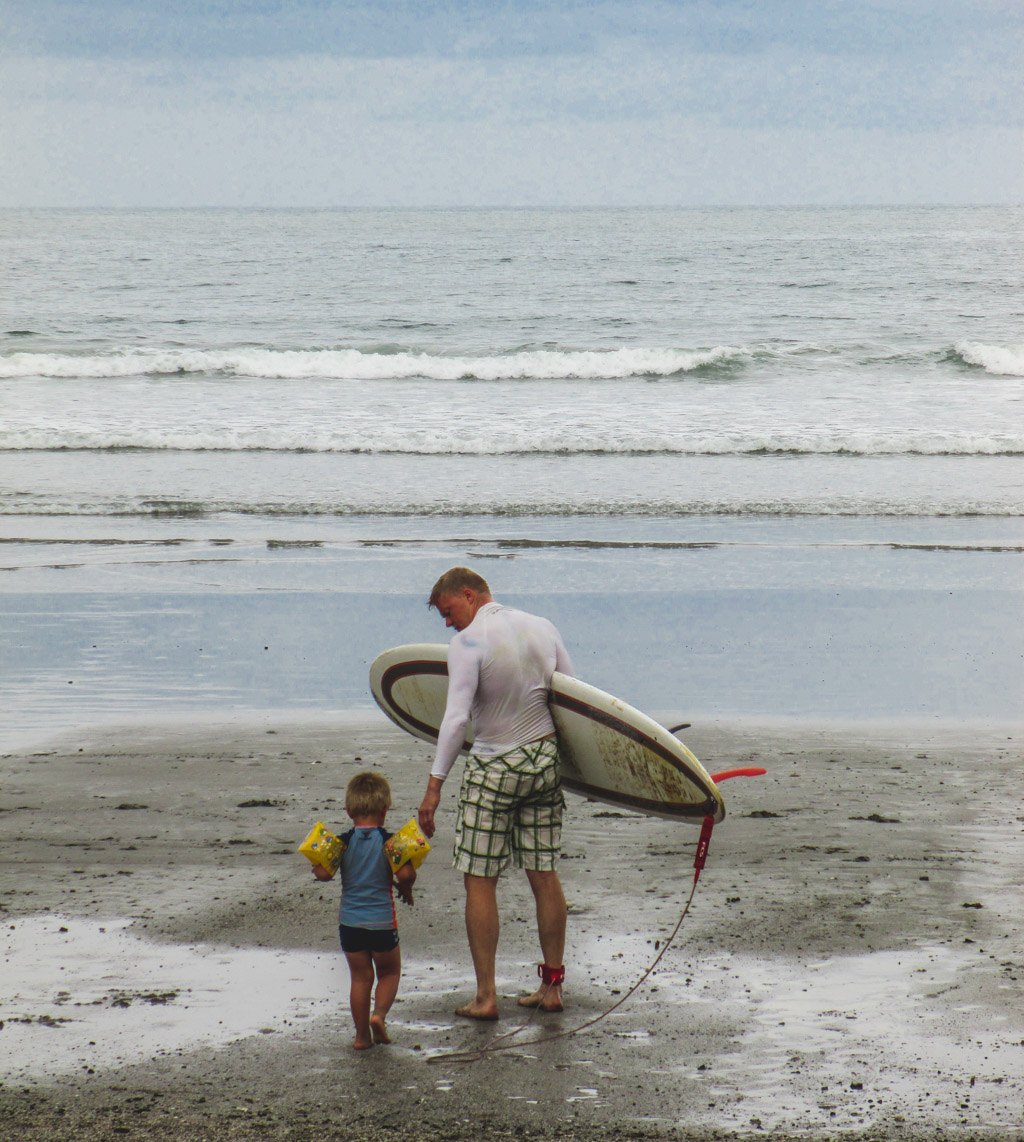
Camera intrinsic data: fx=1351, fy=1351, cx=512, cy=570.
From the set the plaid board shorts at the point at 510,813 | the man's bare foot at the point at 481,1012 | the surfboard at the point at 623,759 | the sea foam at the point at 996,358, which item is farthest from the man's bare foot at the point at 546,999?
the sea foam at the point at 996,358

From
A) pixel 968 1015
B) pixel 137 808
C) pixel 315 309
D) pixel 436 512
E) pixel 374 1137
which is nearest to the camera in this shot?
pixel 374 1137

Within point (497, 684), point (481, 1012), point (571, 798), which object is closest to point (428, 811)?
point (497, 684)

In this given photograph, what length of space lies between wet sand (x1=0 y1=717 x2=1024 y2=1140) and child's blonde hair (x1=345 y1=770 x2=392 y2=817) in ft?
2.39

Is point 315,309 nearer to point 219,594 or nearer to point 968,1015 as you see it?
point 219,594

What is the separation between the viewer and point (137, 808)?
6.69 metres

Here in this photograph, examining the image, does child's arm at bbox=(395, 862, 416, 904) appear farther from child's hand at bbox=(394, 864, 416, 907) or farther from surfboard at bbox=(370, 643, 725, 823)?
surfboard at bbox=(370, 643, 725, 823)

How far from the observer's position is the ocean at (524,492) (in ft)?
30.8

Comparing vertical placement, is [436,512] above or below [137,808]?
above

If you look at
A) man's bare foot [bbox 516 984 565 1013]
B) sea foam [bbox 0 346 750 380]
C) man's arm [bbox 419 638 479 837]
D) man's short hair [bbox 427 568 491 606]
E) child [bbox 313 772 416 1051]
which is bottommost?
man's bare foot [bbox 516 984 565 1013]

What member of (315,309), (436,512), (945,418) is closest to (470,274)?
(315,309)

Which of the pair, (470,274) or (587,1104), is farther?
(470,274)

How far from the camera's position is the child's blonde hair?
4.51m

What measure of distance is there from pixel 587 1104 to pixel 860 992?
1241mm

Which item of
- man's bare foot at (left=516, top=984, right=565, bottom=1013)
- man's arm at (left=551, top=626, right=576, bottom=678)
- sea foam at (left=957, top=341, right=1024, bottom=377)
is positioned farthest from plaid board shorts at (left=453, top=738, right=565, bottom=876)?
sea foam at (left=957, top=341, right=1024, bottom=377)
